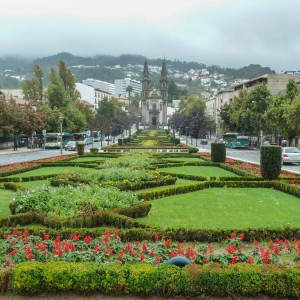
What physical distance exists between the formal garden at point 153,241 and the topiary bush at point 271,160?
4.63 ft

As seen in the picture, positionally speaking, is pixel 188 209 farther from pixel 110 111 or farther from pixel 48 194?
pixel 110 111

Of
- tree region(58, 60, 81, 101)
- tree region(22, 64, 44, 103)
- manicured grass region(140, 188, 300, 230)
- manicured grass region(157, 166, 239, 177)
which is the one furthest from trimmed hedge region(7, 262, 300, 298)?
tree region(58, 60, 81, 101)

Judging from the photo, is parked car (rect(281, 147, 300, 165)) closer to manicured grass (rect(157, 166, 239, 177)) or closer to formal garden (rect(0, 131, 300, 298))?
manicured grass (rect(157, 166, 239, 177))

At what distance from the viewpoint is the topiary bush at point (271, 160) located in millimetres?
18141

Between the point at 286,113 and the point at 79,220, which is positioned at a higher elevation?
the point at 286,113

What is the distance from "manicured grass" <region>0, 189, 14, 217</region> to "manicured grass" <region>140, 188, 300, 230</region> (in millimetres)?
4292

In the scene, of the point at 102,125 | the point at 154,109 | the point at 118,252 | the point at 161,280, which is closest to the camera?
the point at 161,280

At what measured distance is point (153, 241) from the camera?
29.7 ft

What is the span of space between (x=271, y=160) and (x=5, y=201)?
37.9ft

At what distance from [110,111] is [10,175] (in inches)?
3233

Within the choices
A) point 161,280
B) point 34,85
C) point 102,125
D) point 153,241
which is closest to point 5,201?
point 153,241

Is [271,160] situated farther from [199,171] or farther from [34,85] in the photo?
[34,85]

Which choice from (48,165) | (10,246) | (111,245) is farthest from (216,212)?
(48,165)

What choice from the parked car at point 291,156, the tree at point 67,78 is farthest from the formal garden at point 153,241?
the tree at point 67,78
